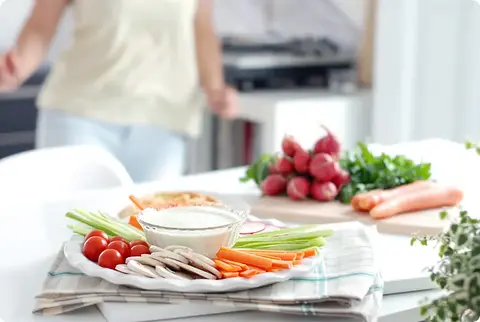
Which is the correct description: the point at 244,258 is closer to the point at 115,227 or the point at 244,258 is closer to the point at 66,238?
the point at 115,227

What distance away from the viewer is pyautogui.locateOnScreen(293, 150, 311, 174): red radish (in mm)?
1770

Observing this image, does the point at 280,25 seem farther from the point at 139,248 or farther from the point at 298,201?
the point at 139,248

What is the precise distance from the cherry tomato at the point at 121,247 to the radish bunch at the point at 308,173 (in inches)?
24.4

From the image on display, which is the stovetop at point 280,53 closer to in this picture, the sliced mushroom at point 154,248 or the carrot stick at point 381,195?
the carrot stick at point 381,195

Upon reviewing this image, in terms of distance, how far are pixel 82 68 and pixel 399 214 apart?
3.78 ft

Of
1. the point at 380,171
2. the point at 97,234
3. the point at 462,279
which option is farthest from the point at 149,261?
the point at 380,171

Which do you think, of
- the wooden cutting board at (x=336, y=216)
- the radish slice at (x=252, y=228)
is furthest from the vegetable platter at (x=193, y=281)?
the wooden cutting board at (x=336, y=216)

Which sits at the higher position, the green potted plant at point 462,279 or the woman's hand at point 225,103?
the green potted plant at point 462,279

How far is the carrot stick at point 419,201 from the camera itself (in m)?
1.61

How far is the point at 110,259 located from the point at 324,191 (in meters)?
0.69

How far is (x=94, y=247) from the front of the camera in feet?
3.90

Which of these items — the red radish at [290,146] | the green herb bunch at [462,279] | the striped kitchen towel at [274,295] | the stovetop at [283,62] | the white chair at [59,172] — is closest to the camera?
the green herb bunch at [462,279]

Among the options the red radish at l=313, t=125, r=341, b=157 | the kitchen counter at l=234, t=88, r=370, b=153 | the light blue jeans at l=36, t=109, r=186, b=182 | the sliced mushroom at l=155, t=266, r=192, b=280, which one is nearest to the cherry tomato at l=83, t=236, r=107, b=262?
the sliced mushroom at l=155, t=266, r=192, b=280

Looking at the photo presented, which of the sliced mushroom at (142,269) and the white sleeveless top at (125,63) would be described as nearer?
the sliced mushroom at (142,269)
